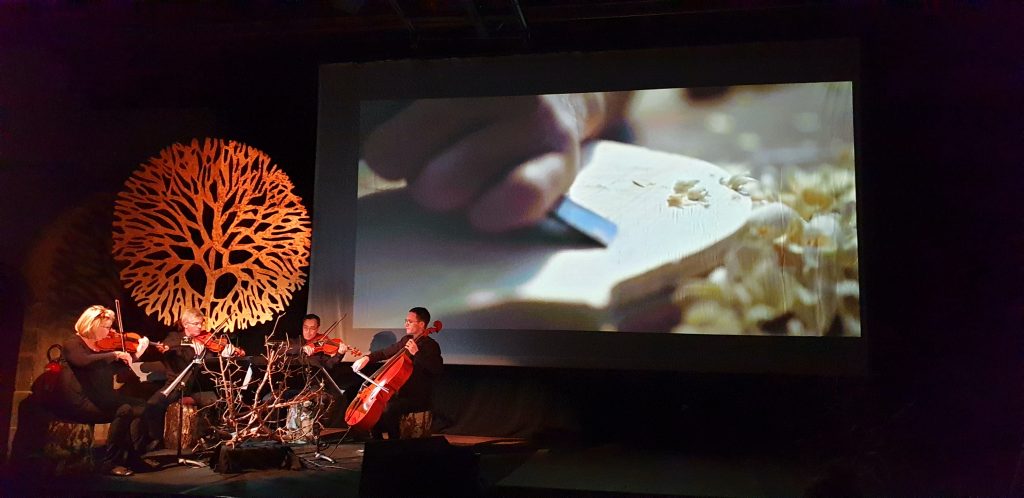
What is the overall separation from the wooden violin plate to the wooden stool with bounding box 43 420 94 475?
198cm

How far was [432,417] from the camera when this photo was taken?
510 cm

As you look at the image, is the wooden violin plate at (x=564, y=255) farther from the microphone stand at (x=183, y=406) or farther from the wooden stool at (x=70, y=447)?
the wooden stool at (x=70, y=447)

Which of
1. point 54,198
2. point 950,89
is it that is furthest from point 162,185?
point 950,89

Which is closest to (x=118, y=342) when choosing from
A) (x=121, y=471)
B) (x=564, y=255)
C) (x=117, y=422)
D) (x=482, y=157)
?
(x=117, y=422)

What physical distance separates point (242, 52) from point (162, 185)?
118 centimetres

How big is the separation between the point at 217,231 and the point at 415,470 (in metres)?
3.48

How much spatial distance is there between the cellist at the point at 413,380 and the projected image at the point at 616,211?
2.13ft

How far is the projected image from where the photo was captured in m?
5.27

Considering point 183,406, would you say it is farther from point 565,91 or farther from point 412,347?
point 565,91

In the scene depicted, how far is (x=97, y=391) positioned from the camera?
435 cm

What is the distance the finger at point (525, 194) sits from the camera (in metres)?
5.61

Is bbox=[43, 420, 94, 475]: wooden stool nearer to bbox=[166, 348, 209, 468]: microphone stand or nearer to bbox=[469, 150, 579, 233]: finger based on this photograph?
bbox=[166, 348, 209, 468]: microphone stand

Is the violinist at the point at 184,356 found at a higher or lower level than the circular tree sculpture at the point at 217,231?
lower

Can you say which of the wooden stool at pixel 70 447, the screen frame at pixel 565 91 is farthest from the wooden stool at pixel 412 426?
the wooden stool at pixel 70 447
